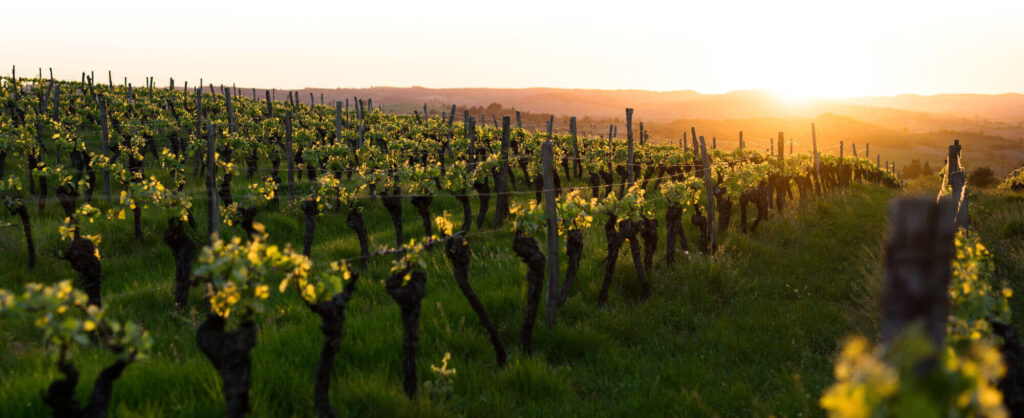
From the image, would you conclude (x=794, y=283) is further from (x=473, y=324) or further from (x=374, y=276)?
(x=374, y=276)

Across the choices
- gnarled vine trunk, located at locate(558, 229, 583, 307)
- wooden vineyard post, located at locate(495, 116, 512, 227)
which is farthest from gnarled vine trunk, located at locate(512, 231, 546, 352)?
wooden vineyard post, located at locate(495, 116, 512, 227)

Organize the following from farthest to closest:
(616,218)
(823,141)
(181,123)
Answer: (823,141) < (181,123) < (616,218)

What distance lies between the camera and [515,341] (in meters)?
9.00

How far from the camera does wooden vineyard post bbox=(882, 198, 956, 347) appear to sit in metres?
2.57

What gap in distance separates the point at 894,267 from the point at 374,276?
1074cm

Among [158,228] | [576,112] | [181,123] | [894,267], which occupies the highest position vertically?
[576,112]

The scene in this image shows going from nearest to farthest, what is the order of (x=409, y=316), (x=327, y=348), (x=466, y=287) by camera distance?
(x=327, y=348), (x=409, y=316), (x=466, y=287)

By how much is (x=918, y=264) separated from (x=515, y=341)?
691 cm

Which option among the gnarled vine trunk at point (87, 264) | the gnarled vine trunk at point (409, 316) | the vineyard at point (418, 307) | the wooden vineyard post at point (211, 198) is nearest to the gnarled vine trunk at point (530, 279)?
the vineyard at point (418, 307)

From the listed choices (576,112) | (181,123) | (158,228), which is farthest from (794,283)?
(576,112)

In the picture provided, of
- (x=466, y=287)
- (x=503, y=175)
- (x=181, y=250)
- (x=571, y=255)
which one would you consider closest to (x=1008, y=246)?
(x=571, y=255)

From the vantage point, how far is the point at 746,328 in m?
9.59

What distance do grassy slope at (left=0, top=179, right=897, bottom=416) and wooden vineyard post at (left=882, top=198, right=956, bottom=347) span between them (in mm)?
4472

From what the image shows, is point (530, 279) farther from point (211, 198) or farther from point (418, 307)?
point (211, 198)
